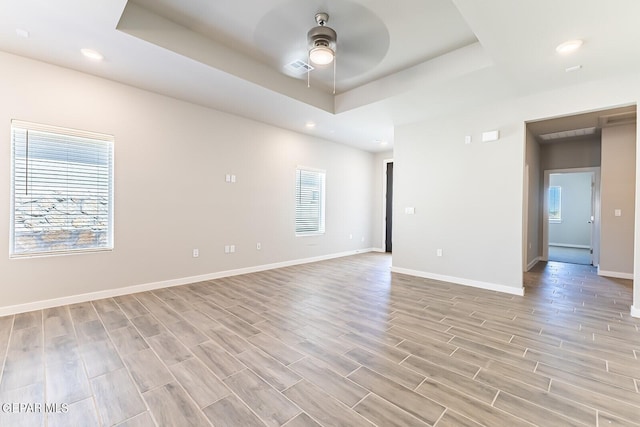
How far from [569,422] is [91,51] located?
508cm

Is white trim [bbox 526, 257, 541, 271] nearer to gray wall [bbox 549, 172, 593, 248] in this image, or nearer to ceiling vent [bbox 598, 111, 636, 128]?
ceiling vent [bbox 598, 111, 636, 128]

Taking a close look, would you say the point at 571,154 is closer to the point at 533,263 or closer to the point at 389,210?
the point at 533,263

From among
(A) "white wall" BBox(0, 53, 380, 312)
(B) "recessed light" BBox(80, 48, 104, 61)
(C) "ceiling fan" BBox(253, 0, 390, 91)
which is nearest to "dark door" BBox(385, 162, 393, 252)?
(A) "white wall" BBox(0, 53, 380, 312)

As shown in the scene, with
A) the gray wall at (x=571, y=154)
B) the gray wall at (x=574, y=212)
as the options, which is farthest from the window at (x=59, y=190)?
the gray wall at (x=574, y=212)

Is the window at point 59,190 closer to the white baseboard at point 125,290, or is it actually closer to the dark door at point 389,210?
the white baseboard at point 125,290

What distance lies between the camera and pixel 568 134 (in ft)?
18.8

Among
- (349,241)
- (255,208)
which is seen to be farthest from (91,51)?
(349,241)

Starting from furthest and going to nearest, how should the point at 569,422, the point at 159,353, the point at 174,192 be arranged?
the point at 174,192 → the point at 159,353 → the point at 569,422

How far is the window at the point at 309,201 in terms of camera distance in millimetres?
6129

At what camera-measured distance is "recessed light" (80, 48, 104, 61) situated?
2952 millimetres

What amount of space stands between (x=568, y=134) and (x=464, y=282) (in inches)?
164

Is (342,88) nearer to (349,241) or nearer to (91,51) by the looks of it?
(91,51)

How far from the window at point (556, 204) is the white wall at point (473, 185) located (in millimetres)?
7426

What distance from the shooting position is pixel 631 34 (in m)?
2.43
